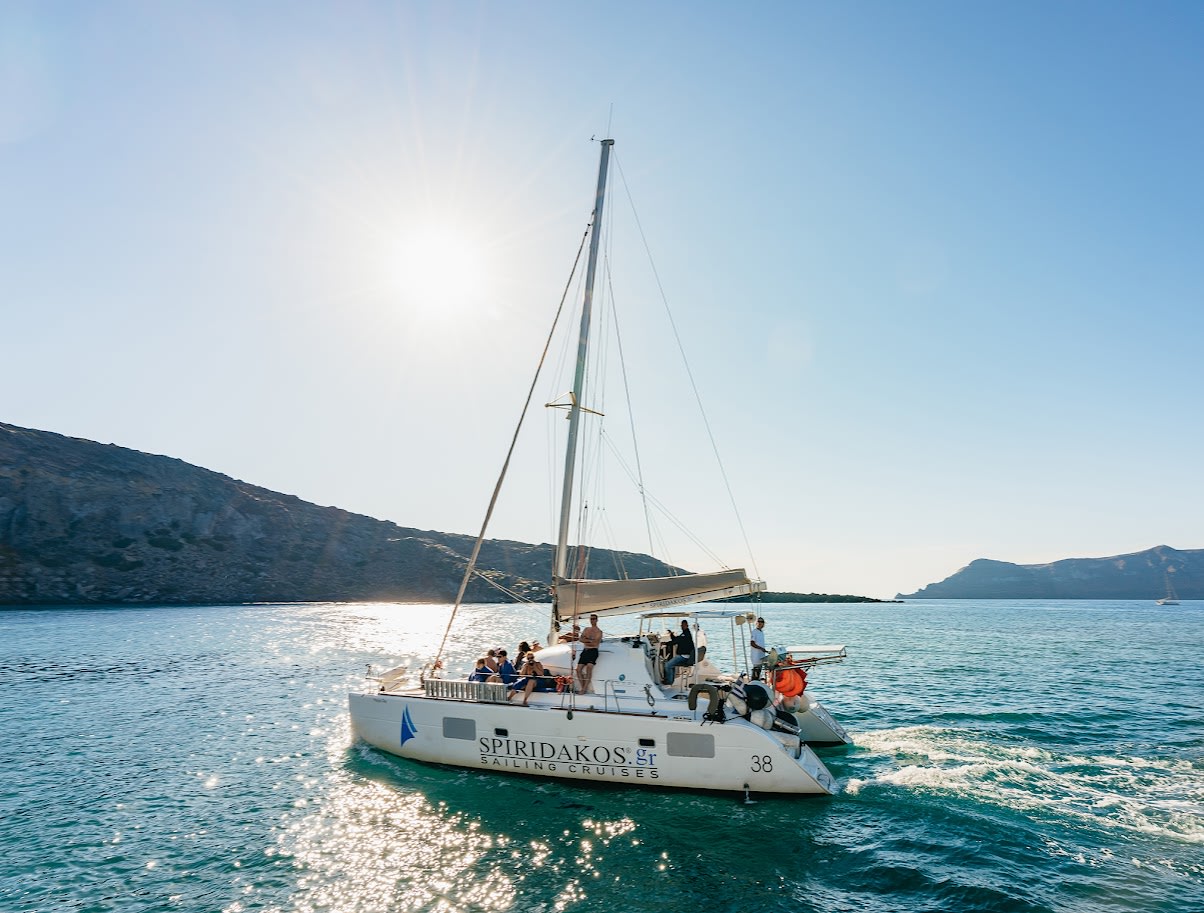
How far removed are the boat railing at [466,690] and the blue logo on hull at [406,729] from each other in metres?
0.70

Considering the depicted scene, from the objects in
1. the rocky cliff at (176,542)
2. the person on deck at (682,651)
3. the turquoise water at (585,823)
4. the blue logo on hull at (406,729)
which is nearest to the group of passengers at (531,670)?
the blue logo on hull at (406,729)

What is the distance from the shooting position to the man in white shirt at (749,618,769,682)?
16.5 m

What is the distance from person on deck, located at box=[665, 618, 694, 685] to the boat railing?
13.8 ft

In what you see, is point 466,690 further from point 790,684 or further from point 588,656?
point 790,684

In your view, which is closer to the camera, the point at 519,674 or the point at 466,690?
the point at 466,690

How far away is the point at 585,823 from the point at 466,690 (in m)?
4.61

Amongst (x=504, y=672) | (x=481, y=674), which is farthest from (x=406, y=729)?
(x=504, y=672)

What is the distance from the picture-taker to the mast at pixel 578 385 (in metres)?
17.9

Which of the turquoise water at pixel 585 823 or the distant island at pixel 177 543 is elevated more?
the distant island at pixel 177 543

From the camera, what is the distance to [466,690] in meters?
15.8

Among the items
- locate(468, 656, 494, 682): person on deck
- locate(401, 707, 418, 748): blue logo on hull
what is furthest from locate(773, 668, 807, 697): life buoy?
locate(401, 707, 418, 748): blue logo on hull

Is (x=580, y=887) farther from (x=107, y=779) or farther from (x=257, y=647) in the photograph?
(x=257, y=647)

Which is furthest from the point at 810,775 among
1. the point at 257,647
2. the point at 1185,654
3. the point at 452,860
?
the point at 1185,654

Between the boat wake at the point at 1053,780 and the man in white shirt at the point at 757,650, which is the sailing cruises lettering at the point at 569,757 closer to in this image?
the man in white shirt at the point at 757,650
